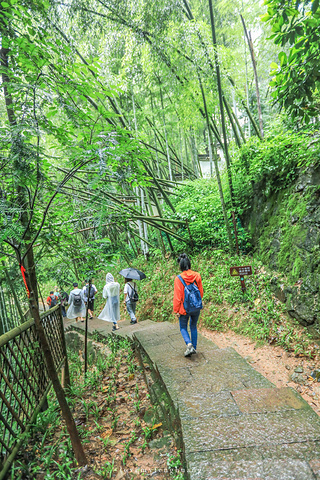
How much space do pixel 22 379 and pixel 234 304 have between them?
136 inches

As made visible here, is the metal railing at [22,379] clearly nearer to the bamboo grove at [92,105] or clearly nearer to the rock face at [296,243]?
the bamboo grove at [92,105]

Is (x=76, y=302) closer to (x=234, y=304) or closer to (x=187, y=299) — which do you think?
(x=234, y=304)

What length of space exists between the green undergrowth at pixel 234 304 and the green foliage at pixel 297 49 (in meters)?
2.68

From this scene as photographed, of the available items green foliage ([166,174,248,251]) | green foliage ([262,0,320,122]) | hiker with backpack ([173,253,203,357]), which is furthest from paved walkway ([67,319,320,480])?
green foliage ([166,174,248,251])

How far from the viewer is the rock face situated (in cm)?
336

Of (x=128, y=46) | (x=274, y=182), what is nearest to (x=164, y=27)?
(x=128, y=46)

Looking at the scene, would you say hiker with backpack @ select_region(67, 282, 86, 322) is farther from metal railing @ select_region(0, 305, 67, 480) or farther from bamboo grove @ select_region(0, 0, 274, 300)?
metal railing @ select_region(0, 305, 67, 480)

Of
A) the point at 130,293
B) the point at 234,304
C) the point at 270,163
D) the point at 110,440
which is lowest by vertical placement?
the point at 110,440

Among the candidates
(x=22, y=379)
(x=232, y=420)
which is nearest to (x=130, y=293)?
(x=22, y=379)

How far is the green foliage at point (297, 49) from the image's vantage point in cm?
217

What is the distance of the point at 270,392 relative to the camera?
2115 millimetres

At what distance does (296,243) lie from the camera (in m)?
3.82

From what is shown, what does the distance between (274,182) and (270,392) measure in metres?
3.70

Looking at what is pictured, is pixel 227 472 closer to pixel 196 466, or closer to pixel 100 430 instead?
pixel 196 466
